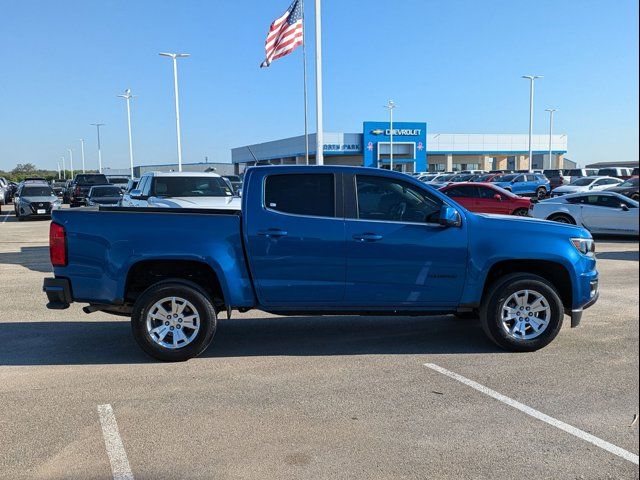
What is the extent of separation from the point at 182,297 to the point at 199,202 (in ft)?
20.7

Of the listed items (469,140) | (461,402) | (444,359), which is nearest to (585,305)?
(444,359)

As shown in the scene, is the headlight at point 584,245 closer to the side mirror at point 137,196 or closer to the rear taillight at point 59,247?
the rear taillight at point 59,247

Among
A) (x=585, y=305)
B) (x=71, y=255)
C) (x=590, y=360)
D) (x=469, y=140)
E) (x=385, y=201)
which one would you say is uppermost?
(x=469, y=140)

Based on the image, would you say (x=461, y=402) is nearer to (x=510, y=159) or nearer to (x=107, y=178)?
(x=107, y=178)

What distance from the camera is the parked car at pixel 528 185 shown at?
33719 millimetres

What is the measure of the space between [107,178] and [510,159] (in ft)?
227

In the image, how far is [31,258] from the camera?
44.5ft

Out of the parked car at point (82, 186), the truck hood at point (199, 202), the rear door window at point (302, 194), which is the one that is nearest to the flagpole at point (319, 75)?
the truck hood at point (199, 202)

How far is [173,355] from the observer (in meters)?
5.81

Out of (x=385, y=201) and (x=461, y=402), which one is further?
(x=385, y=201)

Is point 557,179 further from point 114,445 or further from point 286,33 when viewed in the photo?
point 114,445

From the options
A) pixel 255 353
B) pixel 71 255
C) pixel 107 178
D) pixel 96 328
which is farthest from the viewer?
pixel 107 178

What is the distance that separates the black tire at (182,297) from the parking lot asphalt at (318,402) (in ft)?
0.44

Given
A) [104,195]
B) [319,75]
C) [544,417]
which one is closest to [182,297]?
[544,417]
